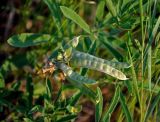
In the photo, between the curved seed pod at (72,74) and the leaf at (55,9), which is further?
the leaf at (55,9)

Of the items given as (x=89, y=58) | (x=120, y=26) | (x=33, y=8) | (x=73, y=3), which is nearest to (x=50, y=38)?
(x=73, y=3)

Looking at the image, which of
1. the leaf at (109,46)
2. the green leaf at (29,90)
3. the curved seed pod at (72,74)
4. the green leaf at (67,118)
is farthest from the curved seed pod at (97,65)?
the green leaf at (29,90)

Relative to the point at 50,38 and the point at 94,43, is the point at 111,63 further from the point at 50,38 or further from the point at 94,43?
the point at 50,38

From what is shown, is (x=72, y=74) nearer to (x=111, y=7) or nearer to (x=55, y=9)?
(x=111, y=7)

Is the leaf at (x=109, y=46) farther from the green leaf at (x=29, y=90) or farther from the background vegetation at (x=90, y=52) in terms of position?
the green leaf at (x=29, y=90)

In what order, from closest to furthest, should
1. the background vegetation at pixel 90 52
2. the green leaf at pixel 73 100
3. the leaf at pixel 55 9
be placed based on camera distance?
the background vegetation at pixel 90 52, the green leaf at pixel 73 100, the leaf at pixel 55 9

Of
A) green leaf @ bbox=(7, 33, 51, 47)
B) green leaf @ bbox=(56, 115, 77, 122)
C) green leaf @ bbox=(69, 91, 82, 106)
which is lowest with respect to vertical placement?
green leaf @ bbox=(56, 115, 77, 122)

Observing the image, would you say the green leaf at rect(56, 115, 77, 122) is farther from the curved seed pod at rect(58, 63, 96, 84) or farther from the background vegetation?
the curved seed pod at rect(58, 63, 96, 84)

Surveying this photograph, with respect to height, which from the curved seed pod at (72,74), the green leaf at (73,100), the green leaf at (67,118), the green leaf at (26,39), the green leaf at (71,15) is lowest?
the green leaf at (67,118)

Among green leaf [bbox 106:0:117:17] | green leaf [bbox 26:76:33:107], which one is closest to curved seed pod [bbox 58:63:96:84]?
green leaf [bbox 106:0:117:17]
